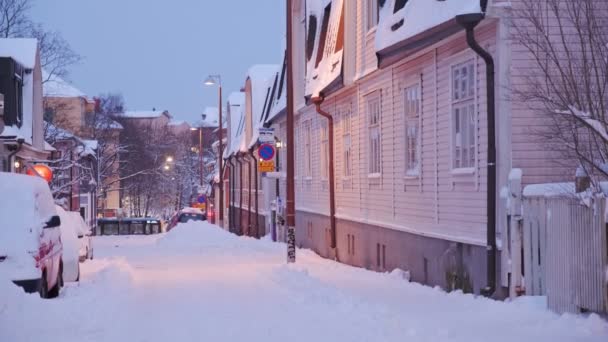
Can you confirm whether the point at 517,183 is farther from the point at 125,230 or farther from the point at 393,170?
the point at 125,230

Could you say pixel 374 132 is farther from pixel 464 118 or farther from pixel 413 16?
pixel 464 118

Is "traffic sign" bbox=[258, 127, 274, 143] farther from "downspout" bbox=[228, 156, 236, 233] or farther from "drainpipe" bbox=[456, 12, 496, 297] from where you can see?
"downspout" bbox=[228, 156, 236, 233]

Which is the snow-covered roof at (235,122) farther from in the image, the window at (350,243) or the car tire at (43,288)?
the car tire at (43,288)

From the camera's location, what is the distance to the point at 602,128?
9.58 metres

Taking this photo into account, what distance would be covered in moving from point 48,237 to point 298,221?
58.5 ft

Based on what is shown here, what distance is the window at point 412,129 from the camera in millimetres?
17062

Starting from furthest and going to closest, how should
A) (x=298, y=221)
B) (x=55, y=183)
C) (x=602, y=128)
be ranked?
(x=55, y=183) → (x=298, y=221) → (x=602, y=128)

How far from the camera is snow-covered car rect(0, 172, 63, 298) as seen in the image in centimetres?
1312

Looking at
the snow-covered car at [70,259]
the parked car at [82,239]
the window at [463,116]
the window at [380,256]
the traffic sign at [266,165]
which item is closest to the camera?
the window at [463,116]

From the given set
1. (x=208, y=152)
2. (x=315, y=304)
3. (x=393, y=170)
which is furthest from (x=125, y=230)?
(x=315, y=304)

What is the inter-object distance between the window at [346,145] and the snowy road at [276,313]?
5.20m

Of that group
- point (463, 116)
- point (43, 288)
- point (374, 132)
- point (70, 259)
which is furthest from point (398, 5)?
point (43, 288)

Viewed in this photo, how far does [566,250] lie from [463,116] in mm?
4255

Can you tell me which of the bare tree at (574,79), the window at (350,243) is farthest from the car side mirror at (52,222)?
the window at (350,243)
